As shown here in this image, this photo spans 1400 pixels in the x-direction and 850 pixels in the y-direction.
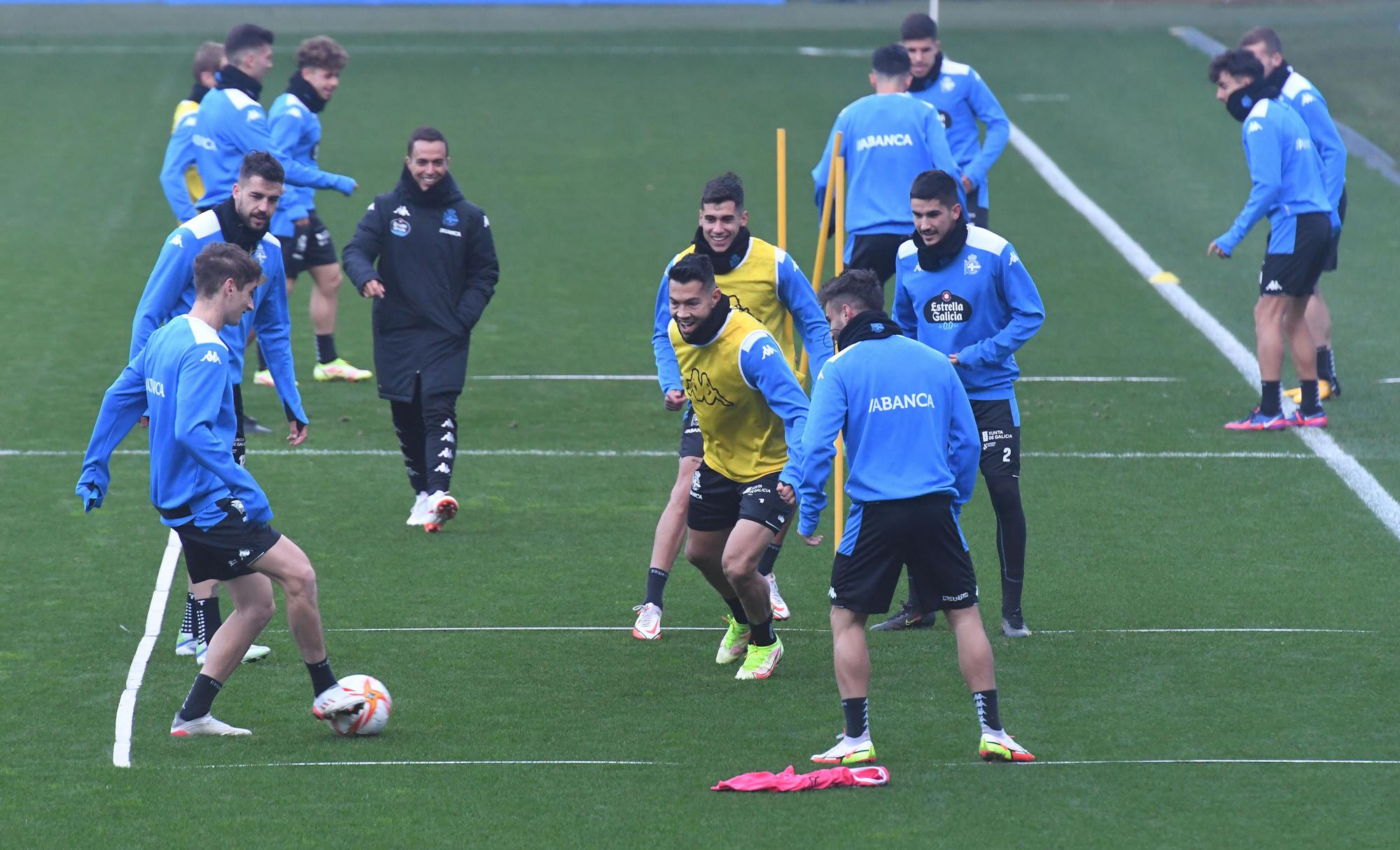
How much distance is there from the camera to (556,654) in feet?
27.9

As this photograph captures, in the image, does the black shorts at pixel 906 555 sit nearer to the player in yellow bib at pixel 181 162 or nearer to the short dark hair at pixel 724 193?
the short dark hair at pixel 724 193

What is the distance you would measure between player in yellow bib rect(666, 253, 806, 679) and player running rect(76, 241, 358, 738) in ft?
5.80

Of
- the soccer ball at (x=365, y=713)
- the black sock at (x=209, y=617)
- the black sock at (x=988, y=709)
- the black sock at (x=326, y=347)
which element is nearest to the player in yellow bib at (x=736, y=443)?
the black sock at (x=988, y=709)

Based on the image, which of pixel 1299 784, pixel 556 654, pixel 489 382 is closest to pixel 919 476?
pixel 1299 784

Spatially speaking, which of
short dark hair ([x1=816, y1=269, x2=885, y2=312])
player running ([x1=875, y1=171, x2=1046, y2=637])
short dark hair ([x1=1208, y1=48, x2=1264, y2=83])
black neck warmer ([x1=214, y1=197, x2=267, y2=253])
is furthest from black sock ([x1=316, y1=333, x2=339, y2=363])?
short dark hair ([x1=816, y1=269, x2=885, y2=312])

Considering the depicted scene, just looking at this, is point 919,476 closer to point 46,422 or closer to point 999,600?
point 999,600

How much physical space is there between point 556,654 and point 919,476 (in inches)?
93.0

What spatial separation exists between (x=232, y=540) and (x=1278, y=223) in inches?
299

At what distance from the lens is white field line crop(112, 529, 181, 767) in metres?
7.27

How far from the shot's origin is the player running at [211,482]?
A: 273 inches

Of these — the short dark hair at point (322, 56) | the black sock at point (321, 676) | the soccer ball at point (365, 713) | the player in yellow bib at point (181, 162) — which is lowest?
the soccer ball at point (365, 713)

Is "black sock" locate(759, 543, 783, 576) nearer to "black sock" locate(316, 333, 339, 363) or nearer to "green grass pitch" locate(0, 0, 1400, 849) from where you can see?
"green grass pitch" locate(0, 0, 1400, 849)

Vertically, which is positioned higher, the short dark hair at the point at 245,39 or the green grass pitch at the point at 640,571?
the short dark hair at the point at 245,39

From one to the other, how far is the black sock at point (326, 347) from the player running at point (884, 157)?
4130 mm
